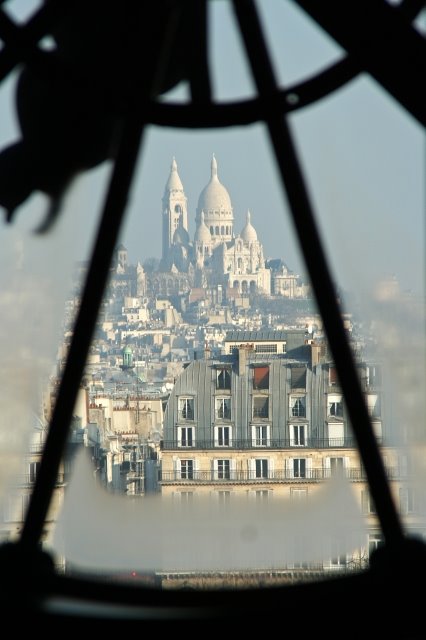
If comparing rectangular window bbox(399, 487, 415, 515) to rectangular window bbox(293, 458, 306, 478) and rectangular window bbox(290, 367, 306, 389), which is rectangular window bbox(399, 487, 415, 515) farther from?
rectangular window bbox(290, 367, 306, 389)

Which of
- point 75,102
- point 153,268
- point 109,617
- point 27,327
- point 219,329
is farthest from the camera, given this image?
point 153,268

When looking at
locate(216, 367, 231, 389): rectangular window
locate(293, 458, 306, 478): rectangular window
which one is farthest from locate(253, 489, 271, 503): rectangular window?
locate(216, 367, 231, 389): rectangular window

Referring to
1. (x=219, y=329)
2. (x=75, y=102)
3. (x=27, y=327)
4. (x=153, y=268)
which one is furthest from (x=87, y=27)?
(x=153, y=268)

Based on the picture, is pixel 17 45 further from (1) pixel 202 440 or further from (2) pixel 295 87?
(1) pixel 202 440

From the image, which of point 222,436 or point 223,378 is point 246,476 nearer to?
point 222,436

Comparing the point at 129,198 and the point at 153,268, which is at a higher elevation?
the point at 153,268

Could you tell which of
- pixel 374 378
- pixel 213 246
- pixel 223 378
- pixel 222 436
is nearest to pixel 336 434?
pixel 222 436
